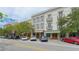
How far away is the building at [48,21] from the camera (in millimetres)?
10438

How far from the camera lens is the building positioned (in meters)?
10.4

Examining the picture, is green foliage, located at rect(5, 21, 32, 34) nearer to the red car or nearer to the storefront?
the storefront

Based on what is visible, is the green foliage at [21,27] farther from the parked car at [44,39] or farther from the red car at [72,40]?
the red car at [72,40]

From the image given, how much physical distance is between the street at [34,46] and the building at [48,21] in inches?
19.0

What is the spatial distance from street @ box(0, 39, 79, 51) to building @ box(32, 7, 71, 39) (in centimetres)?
48

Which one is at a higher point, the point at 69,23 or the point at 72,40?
the point at 69,23

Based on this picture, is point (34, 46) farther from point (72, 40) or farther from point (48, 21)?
point (72, 40)

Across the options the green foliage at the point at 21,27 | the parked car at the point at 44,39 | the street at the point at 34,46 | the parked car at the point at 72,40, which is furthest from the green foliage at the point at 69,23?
the green foliage at the point at 21,27

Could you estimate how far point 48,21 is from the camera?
35.4 feet

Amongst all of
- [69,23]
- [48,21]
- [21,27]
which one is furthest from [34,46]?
[69,23]

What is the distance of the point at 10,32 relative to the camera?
1061 centimetres

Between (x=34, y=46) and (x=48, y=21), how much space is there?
1.54 meters

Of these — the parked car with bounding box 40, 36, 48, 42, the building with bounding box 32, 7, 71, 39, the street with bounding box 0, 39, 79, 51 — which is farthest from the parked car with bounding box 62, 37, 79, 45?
the parked car with bounding box 40, 36, 48, 42
